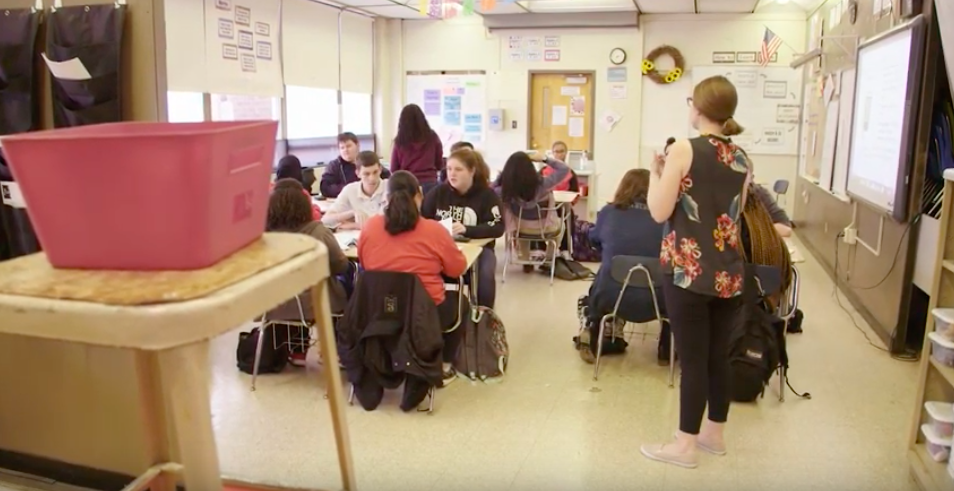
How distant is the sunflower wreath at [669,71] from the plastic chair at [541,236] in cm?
331

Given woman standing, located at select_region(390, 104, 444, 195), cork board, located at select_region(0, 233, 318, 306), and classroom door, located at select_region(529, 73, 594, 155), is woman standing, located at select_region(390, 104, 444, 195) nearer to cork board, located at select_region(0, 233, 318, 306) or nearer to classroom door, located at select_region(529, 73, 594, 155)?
classroom door, located at select_region(529, 73, 594, 155)

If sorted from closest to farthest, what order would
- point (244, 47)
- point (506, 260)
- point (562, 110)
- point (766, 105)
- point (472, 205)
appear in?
point (472, 205), point (506, 260), point (244, 47), point (766, 105), point (562, 110)

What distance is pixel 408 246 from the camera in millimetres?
3197

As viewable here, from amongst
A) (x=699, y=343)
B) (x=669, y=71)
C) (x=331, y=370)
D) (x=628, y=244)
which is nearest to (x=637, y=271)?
(x=628, y=244)

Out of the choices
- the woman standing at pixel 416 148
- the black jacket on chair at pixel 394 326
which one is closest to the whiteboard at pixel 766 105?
the woman standing at pixel 416 148

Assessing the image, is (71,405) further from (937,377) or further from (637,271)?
(937,377)

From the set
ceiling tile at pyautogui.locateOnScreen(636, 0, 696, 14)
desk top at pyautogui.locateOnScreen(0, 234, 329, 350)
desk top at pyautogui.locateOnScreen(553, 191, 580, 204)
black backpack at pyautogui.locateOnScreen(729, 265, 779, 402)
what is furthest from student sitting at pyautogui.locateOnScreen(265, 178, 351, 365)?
ceiling tile at pyautogui.locateOnScreen(636, 0, 696, 14)

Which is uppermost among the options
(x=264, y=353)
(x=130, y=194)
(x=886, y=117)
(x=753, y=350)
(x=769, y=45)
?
(x=769, y=45)

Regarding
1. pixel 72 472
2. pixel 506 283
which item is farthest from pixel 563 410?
pixel 506 283

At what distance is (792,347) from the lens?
13.7 ft

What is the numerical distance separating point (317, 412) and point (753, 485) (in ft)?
5.73

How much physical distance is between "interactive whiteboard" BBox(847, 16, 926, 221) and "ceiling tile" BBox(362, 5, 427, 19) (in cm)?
479

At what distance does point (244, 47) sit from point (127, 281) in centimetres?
575

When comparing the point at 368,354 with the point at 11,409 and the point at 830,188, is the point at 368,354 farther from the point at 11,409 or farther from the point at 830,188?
the point at 830,188
